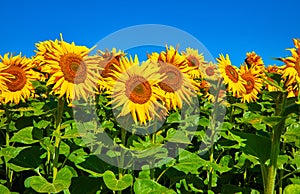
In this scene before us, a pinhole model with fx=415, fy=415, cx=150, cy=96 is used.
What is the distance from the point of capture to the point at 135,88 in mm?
3025

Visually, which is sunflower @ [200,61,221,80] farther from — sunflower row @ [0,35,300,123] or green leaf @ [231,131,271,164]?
green leaf @ [231,131,271,164]

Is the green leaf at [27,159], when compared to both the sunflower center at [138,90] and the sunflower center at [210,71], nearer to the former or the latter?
the sunflower center at [138,90]

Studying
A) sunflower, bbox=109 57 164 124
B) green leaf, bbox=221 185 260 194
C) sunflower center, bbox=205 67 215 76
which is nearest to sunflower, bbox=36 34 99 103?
sunflower, bbox=109 57 164 124

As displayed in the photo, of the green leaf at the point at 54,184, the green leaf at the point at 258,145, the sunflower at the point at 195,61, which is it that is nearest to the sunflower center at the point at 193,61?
the sunflower at the point at 195,61

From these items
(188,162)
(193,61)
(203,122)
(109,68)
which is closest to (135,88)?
(109,68)

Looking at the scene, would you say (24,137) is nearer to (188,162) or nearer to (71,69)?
(71,69)

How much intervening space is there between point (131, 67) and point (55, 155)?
0.88m

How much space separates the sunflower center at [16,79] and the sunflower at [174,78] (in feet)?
4.10

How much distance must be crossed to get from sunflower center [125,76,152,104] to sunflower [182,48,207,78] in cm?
94

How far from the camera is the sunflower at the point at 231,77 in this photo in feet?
15.2

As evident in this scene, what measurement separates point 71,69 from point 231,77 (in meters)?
2.20

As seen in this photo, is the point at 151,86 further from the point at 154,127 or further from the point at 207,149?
the point at 207,149

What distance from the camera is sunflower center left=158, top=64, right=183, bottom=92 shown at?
327 cm

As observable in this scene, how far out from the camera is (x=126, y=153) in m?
3.16
